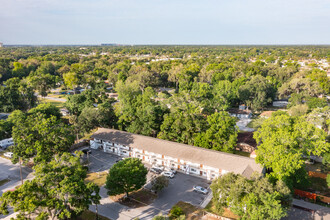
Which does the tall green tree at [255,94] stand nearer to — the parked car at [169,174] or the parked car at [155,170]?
the parked car at [169,174]

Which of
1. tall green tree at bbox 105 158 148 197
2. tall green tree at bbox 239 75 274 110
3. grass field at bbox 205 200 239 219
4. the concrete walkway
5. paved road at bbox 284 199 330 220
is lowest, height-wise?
the concrete walkway

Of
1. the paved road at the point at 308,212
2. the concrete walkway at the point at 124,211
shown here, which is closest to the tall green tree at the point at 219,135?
the paved road at the point at 308,212

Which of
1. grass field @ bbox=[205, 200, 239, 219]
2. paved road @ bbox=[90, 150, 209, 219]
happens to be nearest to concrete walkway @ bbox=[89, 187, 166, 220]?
paved road @ bbox=[90, 150, 209, 219]

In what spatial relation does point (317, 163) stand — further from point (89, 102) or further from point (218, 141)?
point (89, 102)

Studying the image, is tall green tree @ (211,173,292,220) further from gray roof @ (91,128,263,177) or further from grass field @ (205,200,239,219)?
gray roof @ (91,128,263,177)

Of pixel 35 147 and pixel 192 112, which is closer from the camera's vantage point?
pixel 35 147

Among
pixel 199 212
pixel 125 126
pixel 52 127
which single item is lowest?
pixel 199 212

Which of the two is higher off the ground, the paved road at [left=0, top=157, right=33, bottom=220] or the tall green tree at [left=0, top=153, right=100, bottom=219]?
the tall green tree at [left=0, top=153, right=100, bottom=219]

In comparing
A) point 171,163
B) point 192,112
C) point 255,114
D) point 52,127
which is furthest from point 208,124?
point 255,114
